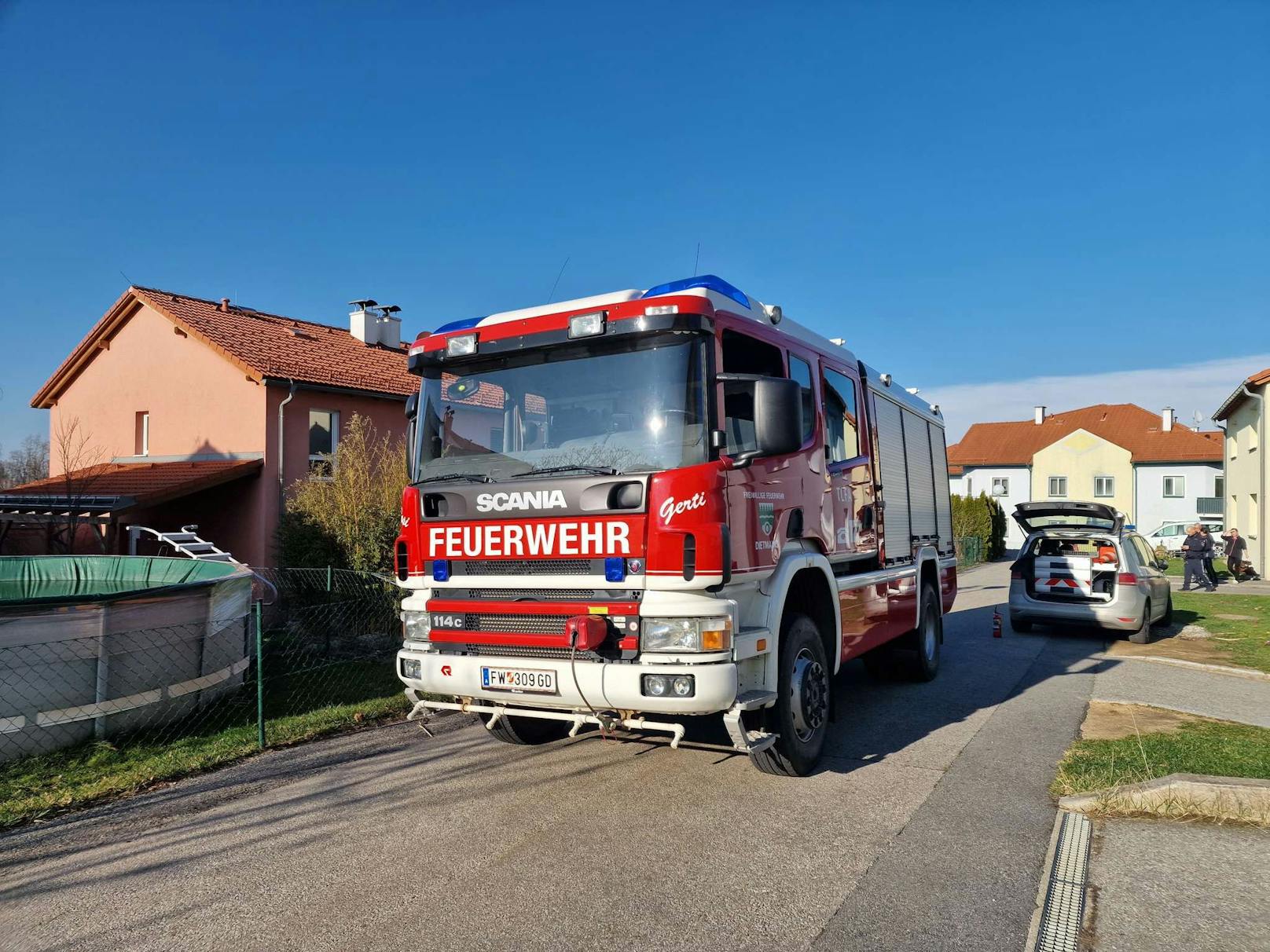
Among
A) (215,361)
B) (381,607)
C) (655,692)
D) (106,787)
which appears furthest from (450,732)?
(215,361)

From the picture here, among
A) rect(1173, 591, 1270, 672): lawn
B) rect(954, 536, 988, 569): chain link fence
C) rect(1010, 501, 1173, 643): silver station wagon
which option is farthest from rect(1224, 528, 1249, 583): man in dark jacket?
rect(1010, 501, 1173, 643): silver station wagon

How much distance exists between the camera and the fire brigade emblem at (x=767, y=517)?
17.0 feet

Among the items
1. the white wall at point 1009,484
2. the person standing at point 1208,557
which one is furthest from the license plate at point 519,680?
the white wall at point 1009,484

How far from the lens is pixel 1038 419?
5756cm

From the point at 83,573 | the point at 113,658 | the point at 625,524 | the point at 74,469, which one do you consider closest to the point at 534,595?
the point at 625,524

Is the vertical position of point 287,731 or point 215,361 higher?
point 215,361

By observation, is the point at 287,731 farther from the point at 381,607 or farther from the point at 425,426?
the point at 381,607

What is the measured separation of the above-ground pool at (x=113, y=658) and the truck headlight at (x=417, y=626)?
241 cm

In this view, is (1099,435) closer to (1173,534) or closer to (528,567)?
(1173,534)

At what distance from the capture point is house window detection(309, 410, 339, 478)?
17.3m

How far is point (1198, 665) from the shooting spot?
9.86 meters

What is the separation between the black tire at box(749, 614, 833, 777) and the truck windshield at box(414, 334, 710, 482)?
58.8 inches

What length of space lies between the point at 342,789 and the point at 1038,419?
59.6 metres

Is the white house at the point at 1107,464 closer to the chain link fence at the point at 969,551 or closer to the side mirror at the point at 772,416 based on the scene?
the chain link fence at the point at 969,551
